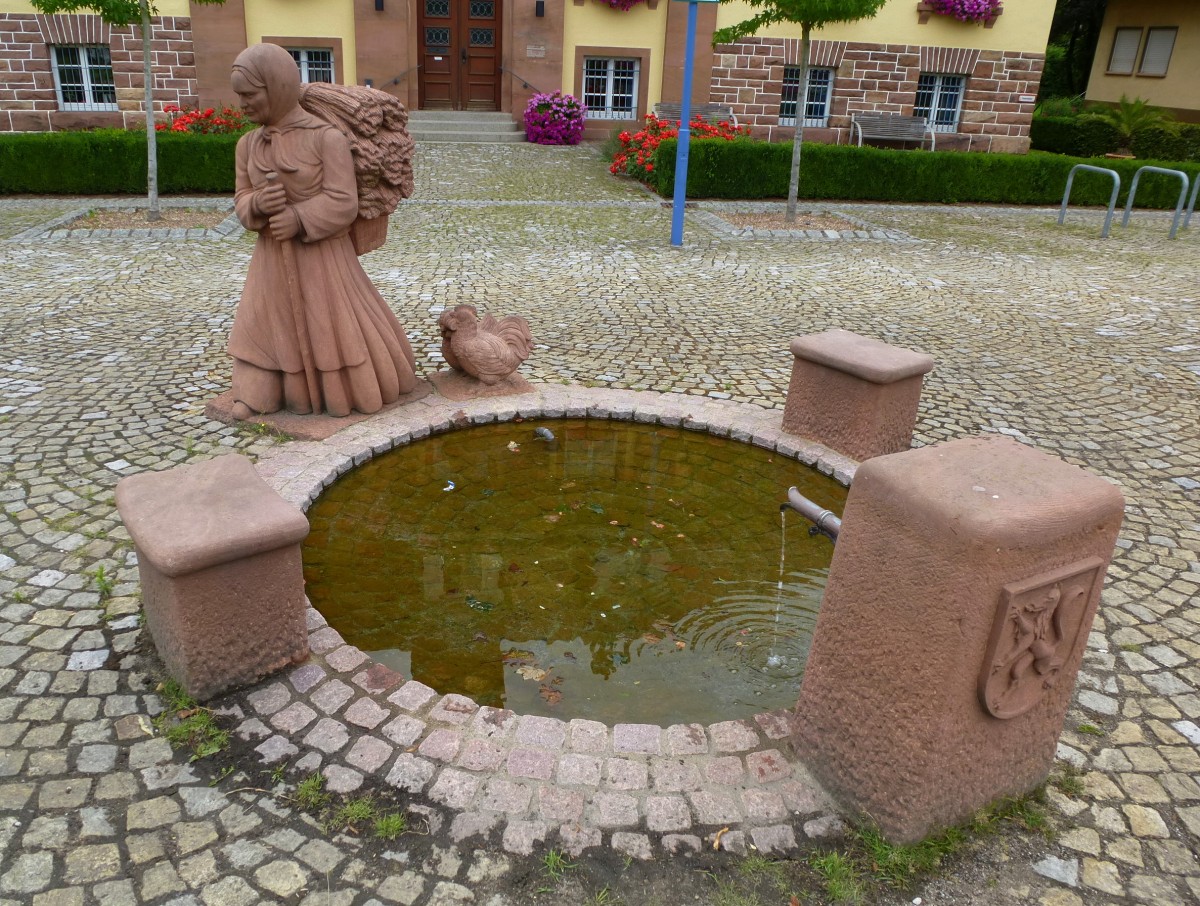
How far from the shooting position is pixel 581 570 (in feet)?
13.9

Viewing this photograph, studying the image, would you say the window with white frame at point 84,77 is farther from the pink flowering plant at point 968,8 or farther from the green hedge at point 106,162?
the pink flowering plant at point 968,8

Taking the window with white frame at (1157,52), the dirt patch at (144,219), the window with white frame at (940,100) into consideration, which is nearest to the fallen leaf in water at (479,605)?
the dirt patch at (144,219)

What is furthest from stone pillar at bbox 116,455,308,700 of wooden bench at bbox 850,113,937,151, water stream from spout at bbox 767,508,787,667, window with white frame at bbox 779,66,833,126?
wooden bench at bbox 850,113,937,151

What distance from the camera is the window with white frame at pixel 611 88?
1972 centimetres

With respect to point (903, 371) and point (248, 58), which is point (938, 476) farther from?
point (248, 58)

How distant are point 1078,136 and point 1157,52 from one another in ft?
15.2

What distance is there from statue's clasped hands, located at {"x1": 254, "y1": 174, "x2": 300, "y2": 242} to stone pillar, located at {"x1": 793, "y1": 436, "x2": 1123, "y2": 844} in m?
3.62

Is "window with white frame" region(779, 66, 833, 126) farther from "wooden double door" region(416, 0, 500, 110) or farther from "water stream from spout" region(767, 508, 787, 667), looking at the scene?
"water stream from spout" region(767, 508, 787, 667)

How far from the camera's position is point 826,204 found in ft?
50.6

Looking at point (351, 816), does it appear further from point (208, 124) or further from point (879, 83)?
point (879, 83)

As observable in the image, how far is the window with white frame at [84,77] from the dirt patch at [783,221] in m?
12.5

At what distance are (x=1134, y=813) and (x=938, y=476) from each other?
4.63ft

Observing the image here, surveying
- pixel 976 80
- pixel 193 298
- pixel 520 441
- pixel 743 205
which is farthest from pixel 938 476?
pixel 976 80

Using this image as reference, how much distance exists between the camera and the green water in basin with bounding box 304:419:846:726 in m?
3.53
